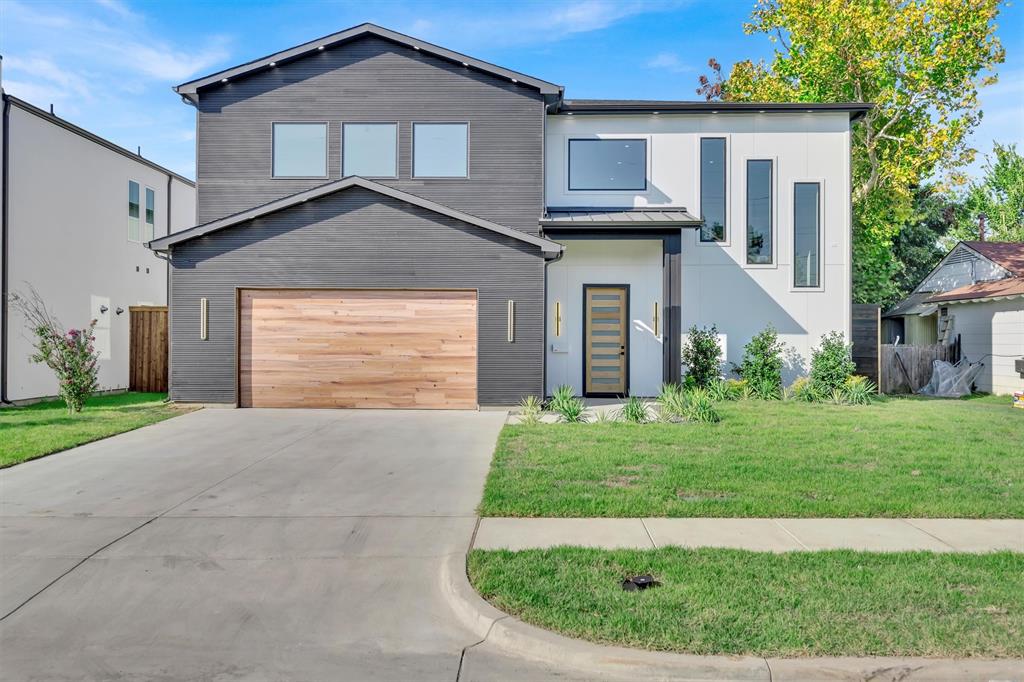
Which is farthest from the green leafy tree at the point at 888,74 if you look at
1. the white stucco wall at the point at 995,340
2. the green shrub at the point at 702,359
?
the green shrub at the point at 702,359

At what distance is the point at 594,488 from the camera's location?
22.3 ft

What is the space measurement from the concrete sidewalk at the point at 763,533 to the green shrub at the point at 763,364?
9.06 metres

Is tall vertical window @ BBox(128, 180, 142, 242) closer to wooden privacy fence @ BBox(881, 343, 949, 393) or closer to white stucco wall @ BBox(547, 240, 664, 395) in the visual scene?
white stucco wall @ BBox(547, 240, 664, 395)

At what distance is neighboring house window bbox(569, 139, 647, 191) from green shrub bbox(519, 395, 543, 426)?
595 cm

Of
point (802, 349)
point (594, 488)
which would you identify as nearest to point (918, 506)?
point (594, 488)

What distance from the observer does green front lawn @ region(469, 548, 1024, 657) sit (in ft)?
11.6

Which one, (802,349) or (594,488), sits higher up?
(802,349)

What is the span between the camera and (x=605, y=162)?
1620cm

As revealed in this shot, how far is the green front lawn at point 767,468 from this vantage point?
616 centimetres

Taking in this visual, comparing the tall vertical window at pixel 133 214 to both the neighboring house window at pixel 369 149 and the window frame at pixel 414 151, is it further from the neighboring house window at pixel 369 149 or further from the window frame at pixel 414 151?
the window frame at pixel 414 151

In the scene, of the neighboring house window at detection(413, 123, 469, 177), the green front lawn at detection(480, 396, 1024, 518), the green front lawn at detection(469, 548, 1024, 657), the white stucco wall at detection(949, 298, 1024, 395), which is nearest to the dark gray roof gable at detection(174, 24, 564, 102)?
the neighboring house window at detection(413, 123, 469, 177)

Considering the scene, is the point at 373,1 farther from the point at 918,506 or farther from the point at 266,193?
the point at 918,506

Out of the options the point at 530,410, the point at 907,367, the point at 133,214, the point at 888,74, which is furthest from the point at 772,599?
the point at 888,74

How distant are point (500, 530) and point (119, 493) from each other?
4.24 meters
